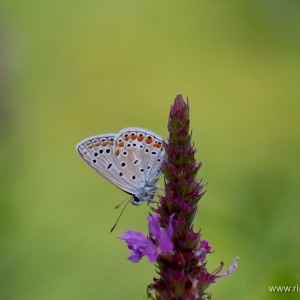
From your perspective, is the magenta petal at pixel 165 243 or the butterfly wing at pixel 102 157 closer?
the magenta petal at pixel 165 243

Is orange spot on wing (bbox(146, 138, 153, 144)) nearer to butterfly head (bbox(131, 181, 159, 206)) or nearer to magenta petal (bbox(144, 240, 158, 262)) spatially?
butterfly head (bbox(131, 181, 159, 206))

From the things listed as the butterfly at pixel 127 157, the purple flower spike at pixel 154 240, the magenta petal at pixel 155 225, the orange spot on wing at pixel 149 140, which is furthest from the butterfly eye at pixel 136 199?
the magenta petal at pixel 155 225

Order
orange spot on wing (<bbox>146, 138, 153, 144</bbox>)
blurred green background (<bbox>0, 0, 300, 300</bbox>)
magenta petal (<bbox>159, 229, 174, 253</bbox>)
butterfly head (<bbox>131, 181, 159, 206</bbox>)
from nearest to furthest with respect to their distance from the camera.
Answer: magenta petal (<bbox>159, 229, 174, 253</bbox>)
butterfly head (<bbox>131, 181, 159, 206</bbox>)
orange spot on wing (<bbox>146, 138, 153, 144</bbox>)
blurred green background (<bbox>0, 0, 300, 300</bbox>)

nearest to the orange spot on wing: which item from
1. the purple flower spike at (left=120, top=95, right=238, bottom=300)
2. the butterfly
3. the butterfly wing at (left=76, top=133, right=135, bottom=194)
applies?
the butterfly

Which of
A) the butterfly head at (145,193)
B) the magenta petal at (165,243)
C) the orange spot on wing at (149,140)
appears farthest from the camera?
the orange spot on wing at (149,140)

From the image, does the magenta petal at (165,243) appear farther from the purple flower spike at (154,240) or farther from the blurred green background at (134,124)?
the blurred green background at (134,124)

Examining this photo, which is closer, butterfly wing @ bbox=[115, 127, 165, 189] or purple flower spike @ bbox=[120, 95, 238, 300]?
purple flower spike @ bbox=[120, 95, 238, 300]

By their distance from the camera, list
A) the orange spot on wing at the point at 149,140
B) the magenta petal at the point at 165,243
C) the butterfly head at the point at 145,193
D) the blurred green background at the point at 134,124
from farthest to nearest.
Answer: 1. the blurred green background at the point at 134,124
2. the orange spot on wing at the point at 149,140
3. the butterfly head at the point at 145,193
4. the magenta petal at the point at 165,243

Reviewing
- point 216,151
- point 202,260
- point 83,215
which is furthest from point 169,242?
point 216,151
